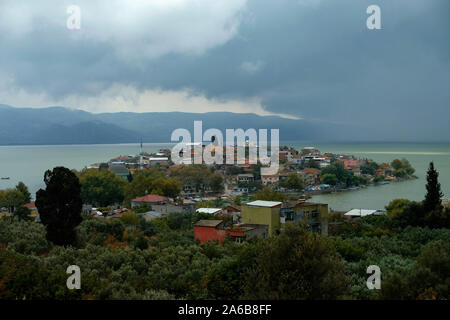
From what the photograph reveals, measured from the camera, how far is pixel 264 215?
10.6 metres

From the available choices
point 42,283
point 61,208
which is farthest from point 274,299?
point 61,208

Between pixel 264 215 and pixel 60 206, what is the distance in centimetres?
553

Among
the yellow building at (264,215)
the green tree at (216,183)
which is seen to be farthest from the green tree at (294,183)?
the yellow building at (264,215)

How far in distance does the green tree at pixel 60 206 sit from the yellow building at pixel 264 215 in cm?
519

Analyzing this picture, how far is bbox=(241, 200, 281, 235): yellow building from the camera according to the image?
10523 mm

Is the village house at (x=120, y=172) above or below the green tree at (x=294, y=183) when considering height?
above

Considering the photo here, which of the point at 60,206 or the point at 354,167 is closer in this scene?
the point at 60,206

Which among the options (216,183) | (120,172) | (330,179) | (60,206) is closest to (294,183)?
(330,179)

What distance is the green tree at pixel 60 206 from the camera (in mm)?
6598

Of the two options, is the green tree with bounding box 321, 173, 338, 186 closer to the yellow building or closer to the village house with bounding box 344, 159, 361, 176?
the village house with bounding box 344, 159, 361, 176

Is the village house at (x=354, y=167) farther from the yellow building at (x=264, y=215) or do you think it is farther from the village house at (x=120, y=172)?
the yellow building at (x=264, y=215)

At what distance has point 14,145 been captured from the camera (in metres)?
106

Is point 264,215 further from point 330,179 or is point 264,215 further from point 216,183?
point 330,179
